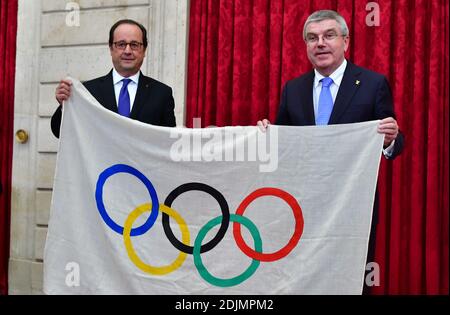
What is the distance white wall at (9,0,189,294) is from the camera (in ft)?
15.8

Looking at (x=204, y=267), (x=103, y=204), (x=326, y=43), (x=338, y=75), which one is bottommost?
(x=204, y=267)

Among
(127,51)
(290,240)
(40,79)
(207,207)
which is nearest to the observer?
(290,240)

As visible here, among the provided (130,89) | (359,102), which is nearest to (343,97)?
(359,102)

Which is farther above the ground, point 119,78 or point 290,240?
point 119,78

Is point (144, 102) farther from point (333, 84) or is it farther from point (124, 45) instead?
point (333, 84)

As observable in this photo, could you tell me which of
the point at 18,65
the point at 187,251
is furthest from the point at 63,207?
the point at 18,65

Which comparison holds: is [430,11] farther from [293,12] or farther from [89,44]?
[89,44]

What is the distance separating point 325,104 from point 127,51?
1.11 meters

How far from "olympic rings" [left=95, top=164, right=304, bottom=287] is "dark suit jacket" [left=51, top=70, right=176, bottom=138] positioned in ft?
1.26

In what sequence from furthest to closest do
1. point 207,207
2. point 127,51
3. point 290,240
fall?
point 127,51
point 207,207
point 290,240

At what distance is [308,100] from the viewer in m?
2.99

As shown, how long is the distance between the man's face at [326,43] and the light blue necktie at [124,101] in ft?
3.38

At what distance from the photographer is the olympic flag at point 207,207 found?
2777 millimetres

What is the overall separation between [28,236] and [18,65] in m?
1.42
